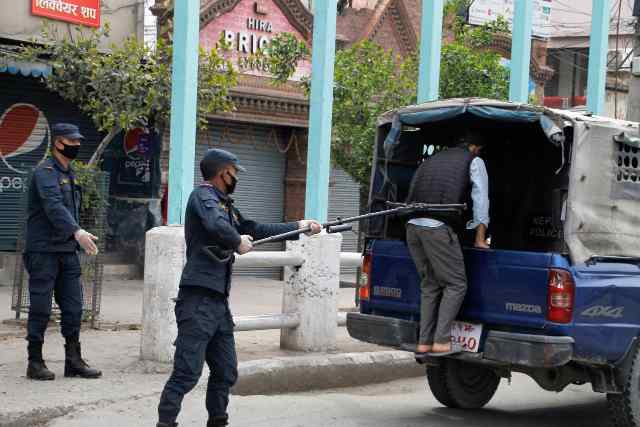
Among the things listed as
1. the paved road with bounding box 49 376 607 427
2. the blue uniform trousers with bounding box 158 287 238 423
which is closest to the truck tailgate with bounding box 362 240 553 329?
the paved road with bounding box 49 376 607 427

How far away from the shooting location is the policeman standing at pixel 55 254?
801cm

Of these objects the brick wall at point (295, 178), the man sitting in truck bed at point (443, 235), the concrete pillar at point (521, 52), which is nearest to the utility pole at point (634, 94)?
the concrete pillar at point (521, 52)

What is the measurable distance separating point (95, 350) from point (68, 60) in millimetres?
3956

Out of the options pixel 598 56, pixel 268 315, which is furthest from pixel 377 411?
pixel 598 56

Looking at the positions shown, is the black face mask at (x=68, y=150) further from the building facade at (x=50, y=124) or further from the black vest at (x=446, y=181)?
the building facade at (x=50, y=124)

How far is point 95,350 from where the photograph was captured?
Answer: 31.1ft

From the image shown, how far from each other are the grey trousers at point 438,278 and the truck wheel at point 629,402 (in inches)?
46.7

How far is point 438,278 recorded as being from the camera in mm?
7406

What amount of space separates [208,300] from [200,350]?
30cm

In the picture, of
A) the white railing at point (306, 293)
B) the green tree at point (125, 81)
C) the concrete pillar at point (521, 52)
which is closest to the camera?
the white railing at point (306, 293)

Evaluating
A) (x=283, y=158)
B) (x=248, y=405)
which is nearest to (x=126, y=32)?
(x=283, y=158)

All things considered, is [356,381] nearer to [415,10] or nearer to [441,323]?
[441,323]

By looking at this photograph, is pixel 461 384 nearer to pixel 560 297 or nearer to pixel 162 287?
pixel 560 297

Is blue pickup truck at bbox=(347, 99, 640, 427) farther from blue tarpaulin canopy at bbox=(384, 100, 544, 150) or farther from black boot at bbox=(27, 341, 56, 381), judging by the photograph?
black boot at bbox=(27, 341, 56, 381)
